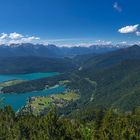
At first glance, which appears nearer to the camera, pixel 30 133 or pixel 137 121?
pixel 30 133

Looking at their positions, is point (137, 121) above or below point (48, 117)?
below

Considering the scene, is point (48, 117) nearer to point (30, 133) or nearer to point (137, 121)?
point (30, 133)

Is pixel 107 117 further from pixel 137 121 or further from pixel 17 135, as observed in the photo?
pixel 17 135

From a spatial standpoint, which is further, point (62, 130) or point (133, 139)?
point (62, 130)

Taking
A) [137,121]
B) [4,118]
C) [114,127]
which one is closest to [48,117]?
[114,127]

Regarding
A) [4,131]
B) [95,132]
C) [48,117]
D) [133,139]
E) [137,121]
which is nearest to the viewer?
[133,139]

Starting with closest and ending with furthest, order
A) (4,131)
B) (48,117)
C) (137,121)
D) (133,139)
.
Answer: (133,139), (48,117), (4,131), (137,121)

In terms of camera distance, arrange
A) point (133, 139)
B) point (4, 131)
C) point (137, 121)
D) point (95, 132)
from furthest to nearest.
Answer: point (137, 121), point (4, 131), point (95, 132), point (133, 139)

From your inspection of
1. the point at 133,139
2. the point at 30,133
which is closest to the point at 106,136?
the point at 133,139
